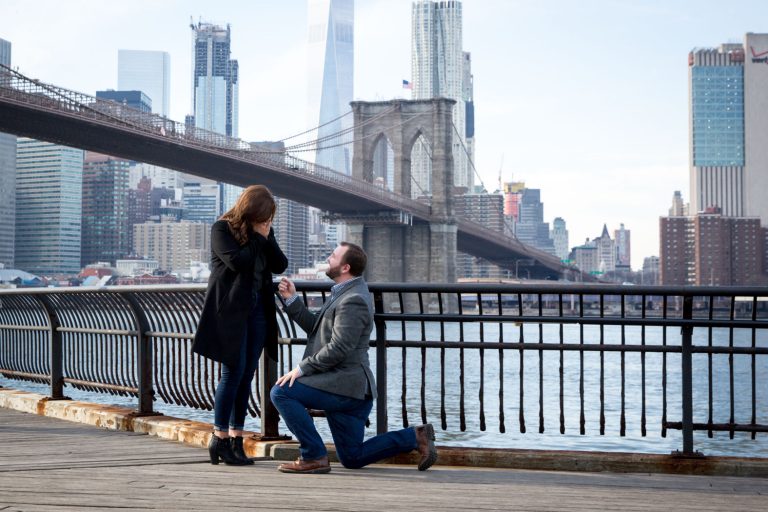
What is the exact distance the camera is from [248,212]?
200 inches

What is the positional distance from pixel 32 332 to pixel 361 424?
14.3ft

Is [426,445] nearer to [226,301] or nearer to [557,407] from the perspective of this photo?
[226,301]

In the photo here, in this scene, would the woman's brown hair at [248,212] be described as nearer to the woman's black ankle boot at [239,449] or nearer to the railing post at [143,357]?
the woman's black ankle boot at [239,449]

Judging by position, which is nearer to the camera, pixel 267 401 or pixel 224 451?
pixel 224 451

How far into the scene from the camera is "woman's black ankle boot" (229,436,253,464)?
17.0 ft

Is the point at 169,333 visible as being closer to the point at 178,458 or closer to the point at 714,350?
the point at 178,458

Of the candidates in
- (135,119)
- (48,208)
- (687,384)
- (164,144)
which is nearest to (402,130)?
(164,144)

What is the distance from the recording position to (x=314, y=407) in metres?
4.91

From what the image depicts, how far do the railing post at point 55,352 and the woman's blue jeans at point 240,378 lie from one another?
272 centimetres

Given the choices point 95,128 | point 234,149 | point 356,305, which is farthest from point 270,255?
point 234,149

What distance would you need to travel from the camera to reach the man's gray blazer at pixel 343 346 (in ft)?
15.7

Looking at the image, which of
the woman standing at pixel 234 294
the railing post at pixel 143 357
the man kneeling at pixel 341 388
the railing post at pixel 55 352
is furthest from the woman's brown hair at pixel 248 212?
the railing post at pixel 55 352

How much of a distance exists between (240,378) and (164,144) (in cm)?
3973

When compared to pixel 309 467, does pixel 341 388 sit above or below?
above
